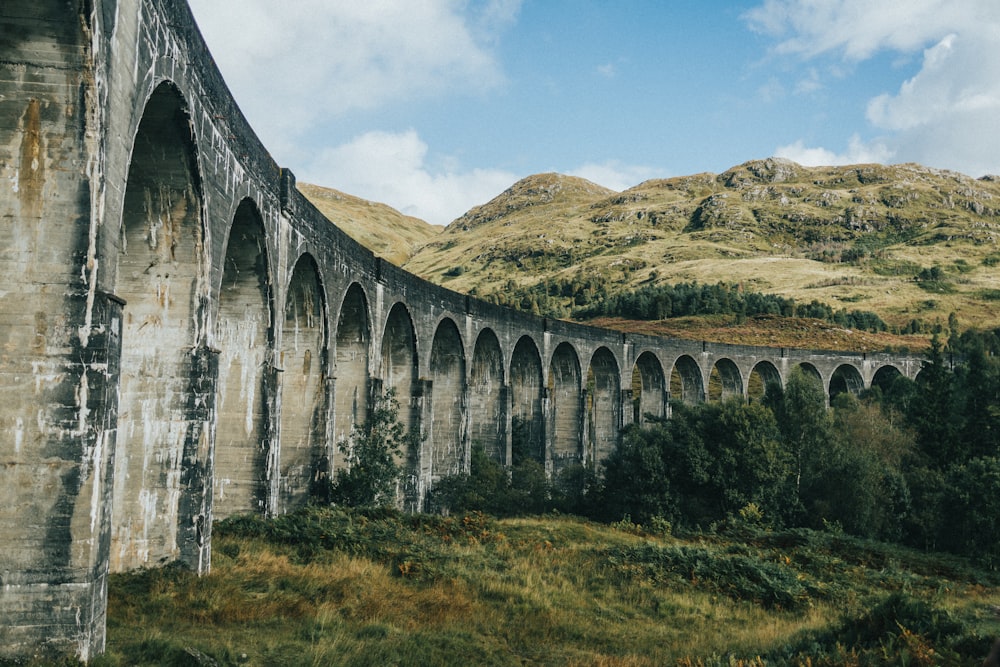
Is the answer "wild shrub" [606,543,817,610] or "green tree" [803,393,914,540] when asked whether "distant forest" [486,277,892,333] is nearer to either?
"green tree" [803,393,914,540]

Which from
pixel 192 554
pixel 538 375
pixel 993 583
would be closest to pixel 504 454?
pixel 538 375

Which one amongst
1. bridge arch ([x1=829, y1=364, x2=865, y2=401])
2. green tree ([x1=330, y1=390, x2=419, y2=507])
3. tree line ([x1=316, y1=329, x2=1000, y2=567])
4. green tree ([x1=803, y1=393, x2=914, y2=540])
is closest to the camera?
green tree ([x1=330, y1=390, x2=419, y2=507])

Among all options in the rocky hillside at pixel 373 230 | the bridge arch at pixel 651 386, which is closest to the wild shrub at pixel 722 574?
the bridge arch at pixel 651 386

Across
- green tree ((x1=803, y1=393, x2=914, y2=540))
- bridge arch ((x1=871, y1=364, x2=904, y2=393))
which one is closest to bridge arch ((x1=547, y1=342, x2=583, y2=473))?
green tree ((x1=803, y1=393, x2=914, y2=540))

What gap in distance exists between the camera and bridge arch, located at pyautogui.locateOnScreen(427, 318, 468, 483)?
24000 mm

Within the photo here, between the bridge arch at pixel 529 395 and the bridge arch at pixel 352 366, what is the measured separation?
40.2ft

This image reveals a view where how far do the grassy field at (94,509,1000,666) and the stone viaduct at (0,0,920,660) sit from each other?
2.95ft

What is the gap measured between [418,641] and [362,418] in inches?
431

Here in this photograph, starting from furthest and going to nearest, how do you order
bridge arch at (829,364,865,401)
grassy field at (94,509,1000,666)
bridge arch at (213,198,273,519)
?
bridge arch at (829,364,865,401), bridge arch at (213,198,273,519), grassy field at (94,509,1000,666)

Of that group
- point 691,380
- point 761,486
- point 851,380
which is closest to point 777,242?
point 851,380

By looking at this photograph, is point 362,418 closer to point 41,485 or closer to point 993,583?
point 41,485

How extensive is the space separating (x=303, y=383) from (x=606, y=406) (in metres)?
23.1

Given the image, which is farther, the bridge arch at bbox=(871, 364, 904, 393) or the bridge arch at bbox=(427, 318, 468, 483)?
the bridge arch at bbox=(871, 364, 904, 393)

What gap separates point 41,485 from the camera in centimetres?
573
